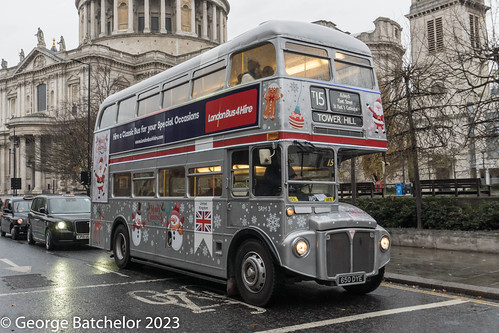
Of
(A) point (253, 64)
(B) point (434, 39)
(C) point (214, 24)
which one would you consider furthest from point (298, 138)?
(C) point (214, 24)

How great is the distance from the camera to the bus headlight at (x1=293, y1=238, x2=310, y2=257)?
7.02m

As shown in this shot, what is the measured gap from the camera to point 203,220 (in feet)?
29.4

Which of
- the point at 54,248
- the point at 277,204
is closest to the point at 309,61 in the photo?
the point at 277,204

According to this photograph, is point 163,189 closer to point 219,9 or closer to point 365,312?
point 365,312

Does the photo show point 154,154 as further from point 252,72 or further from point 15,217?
point 15,217

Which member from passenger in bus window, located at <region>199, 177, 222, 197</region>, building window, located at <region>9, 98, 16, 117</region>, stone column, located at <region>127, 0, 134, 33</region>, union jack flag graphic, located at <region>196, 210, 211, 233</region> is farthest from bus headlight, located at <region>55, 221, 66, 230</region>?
building window, located at <region>9, 98, 16, 117</region>

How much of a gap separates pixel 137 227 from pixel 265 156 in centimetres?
488

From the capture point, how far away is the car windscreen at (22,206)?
21.7m

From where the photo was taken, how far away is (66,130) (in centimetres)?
3697

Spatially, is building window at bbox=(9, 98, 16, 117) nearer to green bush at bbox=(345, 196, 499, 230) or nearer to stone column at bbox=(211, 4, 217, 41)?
stone column at bbox=(211, 4, 217, 41)

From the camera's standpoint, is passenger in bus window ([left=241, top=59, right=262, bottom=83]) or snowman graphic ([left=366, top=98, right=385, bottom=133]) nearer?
passenger in bus window ([left=241, top=59, right=262, bottom=83])

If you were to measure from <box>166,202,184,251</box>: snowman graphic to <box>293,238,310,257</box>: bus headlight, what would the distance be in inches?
128

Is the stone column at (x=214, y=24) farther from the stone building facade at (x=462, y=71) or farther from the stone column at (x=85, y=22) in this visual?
the stone building facade at (x=462, y=71)

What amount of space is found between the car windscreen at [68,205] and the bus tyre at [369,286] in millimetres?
11760
